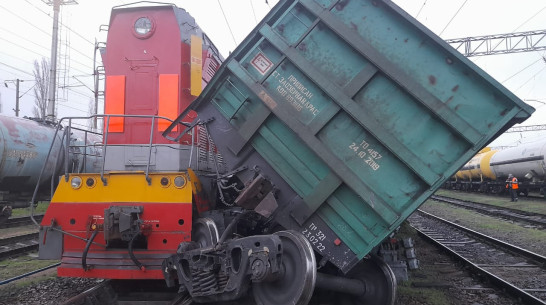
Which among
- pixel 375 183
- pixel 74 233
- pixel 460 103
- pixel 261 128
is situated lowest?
pixel 74 233

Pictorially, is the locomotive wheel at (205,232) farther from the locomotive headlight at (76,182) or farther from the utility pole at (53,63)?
the utility pole at (53,63)

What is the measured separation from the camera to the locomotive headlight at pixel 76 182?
15.3ft

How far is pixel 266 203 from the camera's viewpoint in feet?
12.2

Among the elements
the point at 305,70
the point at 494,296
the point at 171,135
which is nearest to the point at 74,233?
the point at 171,135

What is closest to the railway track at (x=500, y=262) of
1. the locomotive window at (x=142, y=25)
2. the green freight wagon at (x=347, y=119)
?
the green freight wagon at (x=347, y=119)

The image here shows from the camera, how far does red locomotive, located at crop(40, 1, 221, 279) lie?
4.39 meters

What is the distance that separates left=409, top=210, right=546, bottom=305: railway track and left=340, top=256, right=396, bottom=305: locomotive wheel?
257cm

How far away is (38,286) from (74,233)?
2.33 m

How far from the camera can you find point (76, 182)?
4.70 metres

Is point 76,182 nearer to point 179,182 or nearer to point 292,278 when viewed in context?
point 179,182

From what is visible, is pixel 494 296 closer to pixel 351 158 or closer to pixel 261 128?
pixel 351 158

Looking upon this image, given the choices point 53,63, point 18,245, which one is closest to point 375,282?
point 18,245

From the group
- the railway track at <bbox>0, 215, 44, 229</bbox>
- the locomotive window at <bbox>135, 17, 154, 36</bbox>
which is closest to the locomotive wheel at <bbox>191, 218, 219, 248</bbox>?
the locomotive window at <bbox>135, 17, 154, 36</bbox>

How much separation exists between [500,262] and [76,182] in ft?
27.3
